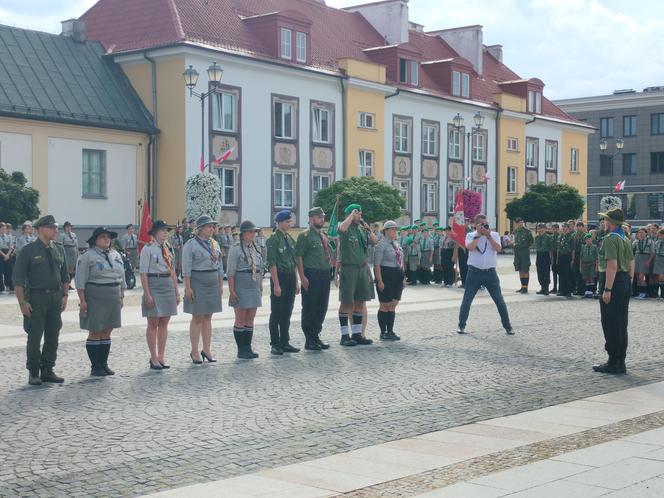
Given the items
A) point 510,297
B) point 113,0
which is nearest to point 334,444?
point 510,297

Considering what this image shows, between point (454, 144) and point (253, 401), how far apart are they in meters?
45.3

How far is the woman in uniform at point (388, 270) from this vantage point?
14.2 metres

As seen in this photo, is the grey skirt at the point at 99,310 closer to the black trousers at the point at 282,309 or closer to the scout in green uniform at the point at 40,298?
the scout in green uniform at the point at 40,298

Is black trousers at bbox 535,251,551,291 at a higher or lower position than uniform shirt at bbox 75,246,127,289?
lower

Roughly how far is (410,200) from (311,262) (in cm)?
3740

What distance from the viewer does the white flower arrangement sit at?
34.3 meters

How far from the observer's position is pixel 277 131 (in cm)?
4209

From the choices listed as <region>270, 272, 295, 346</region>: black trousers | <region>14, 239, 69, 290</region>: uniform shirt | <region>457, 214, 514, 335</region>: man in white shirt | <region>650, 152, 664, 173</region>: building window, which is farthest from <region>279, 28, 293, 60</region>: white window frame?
<region>650, 152, 664, 173</region>: building window

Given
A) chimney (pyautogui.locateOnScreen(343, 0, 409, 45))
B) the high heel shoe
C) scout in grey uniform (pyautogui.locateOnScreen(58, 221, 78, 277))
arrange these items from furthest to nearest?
chimney (pyautogui.locateOnScreen(343, 0, 409, 45)) → scout in grey uniform (pyautogui.locateOnScreen(58, 221, 78, 277)) → the high heel shoe

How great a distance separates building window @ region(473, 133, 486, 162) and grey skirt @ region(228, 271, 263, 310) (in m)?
43.7

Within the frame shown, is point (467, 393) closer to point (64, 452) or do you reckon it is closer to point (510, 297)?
point (64, 452)

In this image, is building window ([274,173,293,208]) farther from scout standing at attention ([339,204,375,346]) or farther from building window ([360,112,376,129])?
scout standing at attention ([339,204,375,346])

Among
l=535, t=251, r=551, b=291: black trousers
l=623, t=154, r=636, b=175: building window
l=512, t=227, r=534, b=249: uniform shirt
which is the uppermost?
l=623, t=154, r=636, b=175: building window

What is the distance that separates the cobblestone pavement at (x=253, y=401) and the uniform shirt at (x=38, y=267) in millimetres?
1048
